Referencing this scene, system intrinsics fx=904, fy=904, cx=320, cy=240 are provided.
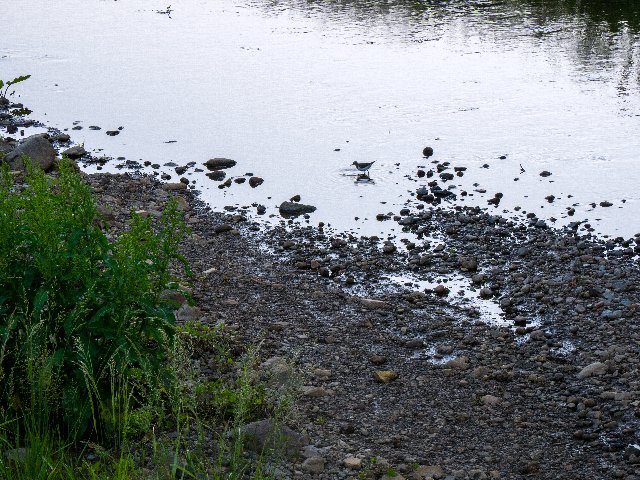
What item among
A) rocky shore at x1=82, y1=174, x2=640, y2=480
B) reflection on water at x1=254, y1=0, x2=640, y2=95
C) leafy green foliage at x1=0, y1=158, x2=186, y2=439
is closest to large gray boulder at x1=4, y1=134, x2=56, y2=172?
rocky shore at x1=82, y1=174, x2=640, y2=480

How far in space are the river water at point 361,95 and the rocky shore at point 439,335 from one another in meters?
Result: 0.97

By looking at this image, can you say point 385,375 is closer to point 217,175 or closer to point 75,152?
point 217,175

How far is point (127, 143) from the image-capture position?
600 inches

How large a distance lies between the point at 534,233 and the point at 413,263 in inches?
66.1

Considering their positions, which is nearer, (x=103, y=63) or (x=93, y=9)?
(x=103, y=63)

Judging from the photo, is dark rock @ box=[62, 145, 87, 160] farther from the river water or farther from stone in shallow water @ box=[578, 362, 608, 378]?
stone in shallow water @ box=[578, 362, 608, 378]

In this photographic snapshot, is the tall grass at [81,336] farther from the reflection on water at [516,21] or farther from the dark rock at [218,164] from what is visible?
the reflection on water at [516,21]

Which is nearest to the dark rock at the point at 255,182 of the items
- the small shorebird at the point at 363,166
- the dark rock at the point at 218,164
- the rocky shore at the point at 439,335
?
the dark rock at the point at 218,164

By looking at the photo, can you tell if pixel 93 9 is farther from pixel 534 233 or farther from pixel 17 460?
pixel 17 460

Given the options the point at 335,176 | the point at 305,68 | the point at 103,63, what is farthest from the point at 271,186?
the point at 103,63

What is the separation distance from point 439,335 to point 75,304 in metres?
4.09

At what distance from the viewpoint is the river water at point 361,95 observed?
12984mm

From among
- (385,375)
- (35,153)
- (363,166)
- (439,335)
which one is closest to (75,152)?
(35,153)

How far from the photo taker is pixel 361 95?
18266 millimetres
